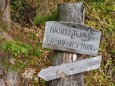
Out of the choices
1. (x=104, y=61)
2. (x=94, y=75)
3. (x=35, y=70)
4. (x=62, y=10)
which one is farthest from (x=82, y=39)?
(x=104, y=61)

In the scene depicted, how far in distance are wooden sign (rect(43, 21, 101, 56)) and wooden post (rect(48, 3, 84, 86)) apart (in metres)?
0.06

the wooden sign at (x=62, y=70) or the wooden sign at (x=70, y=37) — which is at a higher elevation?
the wooden sign at (x=70, y=37)

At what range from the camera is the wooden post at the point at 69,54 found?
303 centimetres

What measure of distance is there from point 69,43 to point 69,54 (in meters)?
0.11

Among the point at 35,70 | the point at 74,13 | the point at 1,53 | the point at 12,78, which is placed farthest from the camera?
the point at 35,70

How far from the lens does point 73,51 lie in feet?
10.1

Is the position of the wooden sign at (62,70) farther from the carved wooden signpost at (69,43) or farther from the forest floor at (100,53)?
the forest floor at (100,53)

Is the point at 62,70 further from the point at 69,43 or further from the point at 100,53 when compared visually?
the point at 100,53

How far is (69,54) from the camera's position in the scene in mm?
3088

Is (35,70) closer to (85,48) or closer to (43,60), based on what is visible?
(43,60)

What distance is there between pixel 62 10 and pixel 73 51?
0.43 metres

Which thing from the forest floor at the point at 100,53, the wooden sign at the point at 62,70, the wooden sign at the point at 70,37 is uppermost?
the wooden sign at the point at 70,37

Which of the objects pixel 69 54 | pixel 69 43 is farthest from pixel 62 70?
pixel 69 43

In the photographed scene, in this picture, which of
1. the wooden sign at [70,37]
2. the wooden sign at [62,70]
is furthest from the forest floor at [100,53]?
the wooden sign at [70,37]
